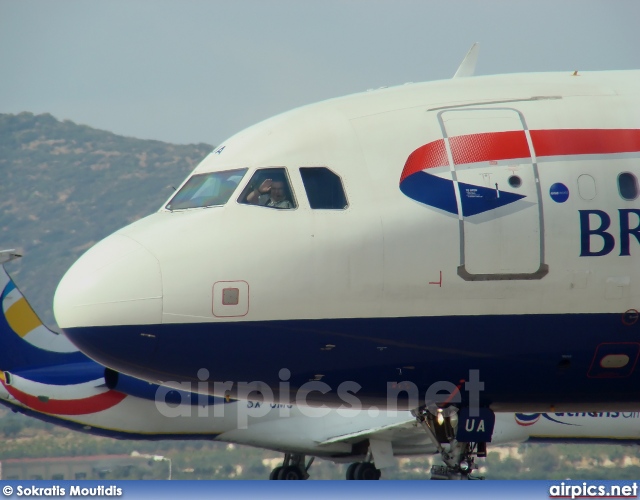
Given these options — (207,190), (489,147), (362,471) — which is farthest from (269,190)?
(362,471)

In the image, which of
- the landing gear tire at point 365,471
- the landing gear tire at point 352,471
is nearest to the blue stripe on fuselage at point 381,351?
the landing gear tire at point 365,471

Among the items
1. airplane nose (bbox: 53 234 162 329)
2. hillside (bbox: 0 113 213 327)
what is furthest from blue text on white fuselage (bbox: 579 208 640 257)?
hillside (bbox: 0 113 213 327)

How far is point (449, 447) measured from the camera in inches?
459

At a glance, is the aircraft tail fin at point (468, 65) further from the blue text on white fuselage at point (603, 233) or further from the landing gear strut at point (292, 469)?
the landing gear strut at point (292, 469)

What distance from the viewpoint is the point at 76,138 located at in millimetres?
187875

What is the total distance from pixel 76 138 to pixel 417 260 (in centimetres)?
18291

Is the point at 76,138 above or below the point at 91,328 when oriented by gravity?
above

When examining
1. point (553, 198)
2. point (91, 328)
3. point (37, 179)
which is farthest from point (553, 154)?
point (37, 179)

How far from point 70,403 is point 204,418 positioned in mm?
3282

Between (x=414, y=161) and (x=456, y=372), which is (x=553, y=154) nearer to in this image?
(x=414, y=161)

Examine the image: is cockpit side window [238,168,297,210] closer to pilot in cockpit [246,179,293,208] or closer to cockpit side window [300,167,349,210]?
pilot in cockpit [246,179,293,208]

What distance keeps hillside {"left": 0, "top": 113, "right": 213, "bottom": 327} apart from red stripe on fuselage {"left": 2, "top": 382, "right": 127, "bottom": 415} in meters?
95.2

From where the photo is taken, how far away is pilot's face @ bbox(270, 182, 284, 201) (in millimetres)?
10781

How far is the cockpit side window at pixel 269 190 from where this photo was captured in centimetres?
1074
